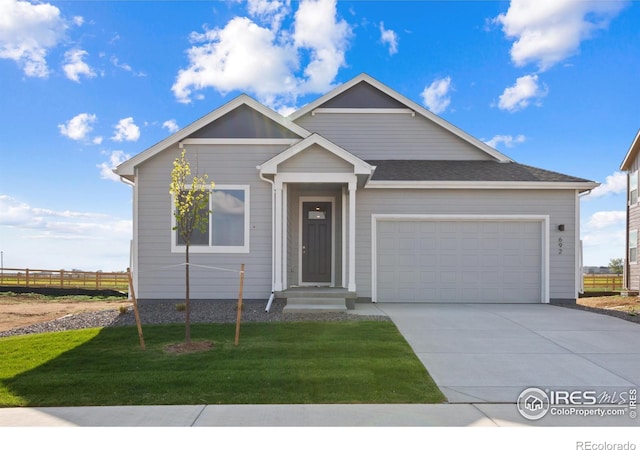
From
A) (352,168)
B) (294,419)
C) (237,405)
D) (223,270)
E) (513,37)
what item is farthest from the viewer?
(513,37)

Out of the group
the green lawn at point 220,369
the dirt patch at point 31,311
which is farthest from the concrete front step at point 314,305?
the dirt patch at point 31,311

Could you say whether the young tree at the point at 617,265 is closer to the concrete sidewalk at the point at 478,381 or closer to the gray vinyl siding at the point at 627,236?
the gray vinyl siding at the point at 627,236

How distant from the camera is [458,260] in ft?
39.1

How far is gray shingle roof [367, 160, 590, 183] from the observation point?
12.0 m

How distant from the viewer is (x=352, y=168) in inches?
415

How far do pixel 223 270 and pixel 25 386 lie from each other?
6.05 metres

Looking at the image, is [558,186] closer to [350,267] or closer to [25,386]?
[350,267]

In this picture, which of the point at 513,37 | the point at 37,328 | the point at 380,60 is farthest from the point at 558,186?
the point at 37,328

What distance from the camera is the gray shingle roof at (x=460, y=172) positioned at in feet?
39.2

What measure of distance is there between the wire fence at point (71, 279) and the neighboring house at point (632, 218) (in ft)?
75.6

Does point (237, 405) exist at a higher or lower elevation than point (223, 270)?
lower

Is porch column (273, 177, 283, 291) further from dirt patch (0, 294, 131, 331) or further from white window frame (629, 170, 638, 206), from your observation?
white window frame (629, 170, 638, 206)

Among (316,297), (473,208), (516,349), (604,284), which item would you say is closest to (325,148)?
(316,297)

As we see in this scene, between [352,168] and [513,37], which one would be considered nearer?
[352,168]
